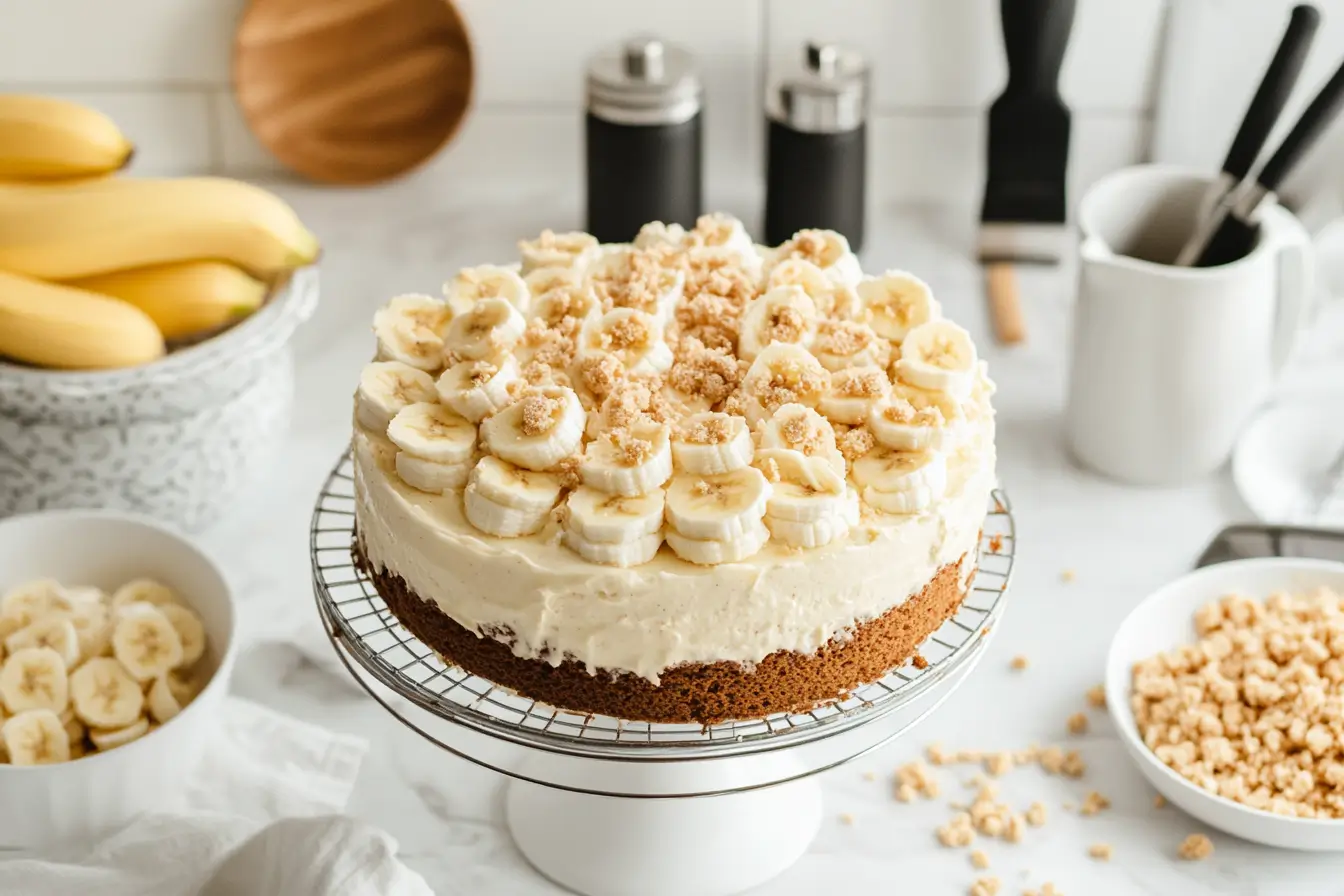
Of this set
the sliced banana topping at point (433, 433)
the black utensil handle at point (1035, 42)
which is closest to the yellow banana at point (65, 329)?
the sliced banana topping at point (433, 433)

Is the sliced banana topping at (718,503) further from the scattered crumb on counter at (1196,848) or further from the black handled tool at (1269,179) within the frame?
the black handled tool at (1269,179)

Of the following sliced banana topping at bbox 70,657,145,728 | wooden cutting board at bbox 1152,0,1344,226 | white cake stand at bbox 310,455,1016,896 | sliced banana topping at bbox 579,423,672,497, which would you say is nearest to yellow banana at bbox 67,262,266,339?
white cake stand at bbox 310,455,1016,896

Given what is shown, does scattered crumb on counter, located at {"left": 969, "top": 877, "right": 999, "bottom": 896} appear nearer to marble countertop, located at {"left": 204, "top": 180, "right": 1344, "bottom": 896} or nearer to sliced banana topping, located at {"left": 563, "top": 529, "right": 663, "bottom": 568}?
marble countertop, located at {"left": 204, "top": 180, "right": 1344, "bottom": 896}

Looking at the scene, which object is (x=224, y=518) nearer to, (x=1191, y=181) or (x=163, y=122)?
(x=163, y=122)

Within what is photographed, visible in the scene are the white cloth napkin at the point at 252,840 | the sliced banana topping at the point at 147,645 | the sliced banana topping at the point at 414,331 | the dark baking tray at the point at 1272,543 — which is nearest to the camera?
the white cloth napkin at the point at 252,840

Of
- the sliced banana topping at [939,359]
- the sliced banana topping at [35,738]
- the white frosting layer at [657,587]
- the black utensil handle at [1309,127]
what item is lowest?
the sliced banana topping at [35,738]

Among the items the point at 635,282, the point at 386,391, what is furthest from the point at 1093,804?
the point at 386,391

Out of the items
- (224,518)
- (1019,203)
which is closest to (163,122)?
(224,518)

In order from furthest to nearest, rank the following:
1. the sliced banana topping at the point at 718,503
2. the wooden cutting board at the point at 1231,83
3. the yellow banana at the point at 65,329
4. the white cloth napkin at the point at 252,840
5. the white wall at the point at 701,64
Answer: the white wall at the point at 701,64, the wooden cutting board at the point at 1231,83, the yellow banana at the point at 65,329, the white cloth napkin at the point at 252,840, the sliced banana topping at the point at 718,503

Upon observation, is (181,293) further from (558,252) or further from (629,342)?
(629,342)
